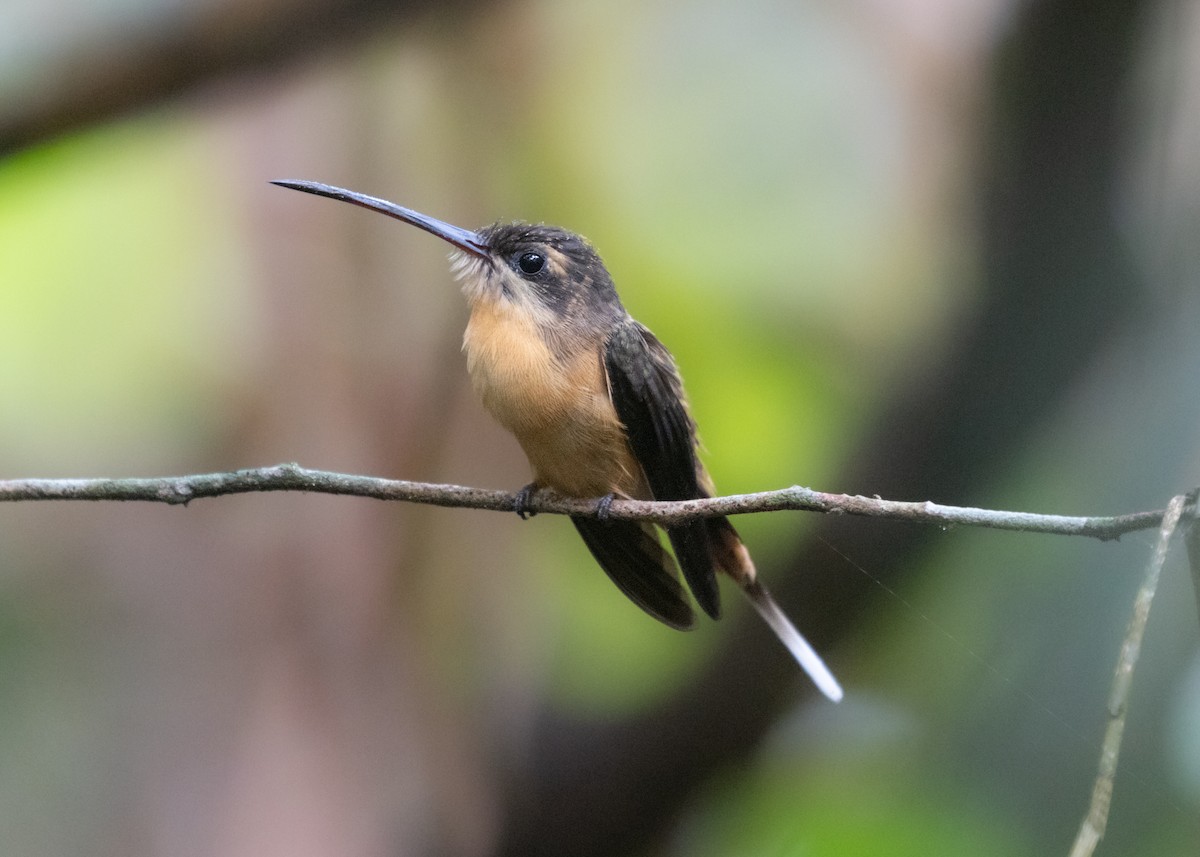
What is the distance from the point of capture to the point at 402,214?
136cm

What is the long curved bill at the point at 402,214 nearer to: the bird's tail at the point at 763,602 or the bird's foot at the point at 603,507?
the bird's foot at the point at 603,507

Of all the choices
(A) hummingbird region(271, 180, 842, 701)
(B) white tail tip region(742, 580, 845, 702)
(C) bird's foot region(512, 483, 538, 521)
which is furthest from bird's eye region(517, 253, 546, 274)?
(B) white tail tip region(742, 580, 845, 702)

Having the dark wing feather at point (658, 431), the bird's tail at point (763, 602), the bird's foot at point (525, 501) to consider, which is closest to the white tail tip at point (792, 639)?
the bird's tail at point (763, 602)

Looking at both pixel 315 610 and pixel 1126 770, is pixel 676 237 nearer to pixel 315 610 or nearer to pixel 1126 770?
pixel 315 610

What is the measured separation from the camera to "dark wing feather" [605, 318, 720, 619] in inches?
56.5

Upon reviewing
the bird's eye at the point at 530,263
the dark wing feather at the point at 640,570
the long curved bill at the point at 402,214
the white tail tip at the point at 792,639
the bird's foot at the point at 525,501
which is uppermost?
the long curved bill at the point at 402,214

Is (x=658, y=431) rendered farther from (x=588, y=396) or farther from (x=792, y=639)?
(x=792, y=639)

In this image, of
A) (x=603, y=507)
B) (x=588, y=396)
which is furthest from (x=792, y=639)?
(x=588, y=396)

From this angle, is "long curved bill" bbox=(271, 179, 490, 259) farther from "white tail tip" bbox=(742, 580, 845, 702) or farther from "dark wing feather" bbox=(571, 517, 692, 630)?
"white tail tip" bbox=(742, 580, 845, 702)

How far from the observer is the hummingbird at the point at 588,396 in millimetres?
1423

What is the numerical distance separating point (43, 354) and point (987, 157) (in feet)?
6.49

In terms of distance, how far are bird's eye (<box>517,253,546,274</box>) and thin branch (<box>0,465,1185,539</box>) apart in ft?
1.47

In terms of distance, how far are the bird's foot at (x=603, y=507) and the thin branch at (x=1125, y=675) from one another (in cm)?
69

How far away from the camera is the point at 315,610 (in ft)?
6.88
